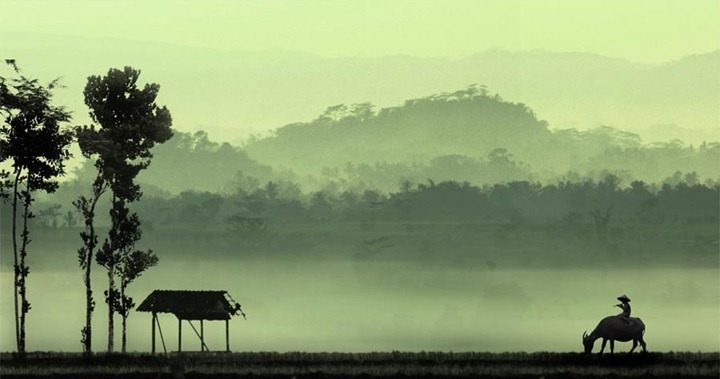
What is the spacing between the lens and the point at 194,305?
61000mm

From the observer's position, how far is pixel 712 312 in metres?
85.4

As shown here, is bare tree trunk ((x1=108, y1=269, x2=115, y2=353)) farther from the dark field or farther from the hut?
the hut

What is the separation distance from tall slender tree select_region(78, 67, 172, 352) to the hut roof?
17.2ft

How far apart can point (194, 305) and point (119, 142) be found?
10.7 m

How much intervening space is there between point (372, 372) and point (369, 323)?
957 inches

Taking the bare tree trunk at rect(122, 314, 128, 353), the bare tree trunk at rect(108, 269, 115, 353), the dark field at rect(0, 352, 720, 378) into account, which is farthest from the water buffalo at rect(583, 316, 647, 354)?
the bare tree trunk at rect(108, 269, 115, 353)

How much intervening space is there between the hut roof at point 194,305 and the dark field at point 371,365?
1.74 meters

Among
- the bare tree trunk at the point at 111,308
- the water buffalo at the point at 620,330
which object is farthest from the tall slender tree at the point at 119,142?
the water buffalo at the point at 620,330

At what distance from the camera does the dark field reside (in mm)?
55156

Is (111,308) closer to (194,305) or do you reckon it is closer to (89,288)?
(89,288)

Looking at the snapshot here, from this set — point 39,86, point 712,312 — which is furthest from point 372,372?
point 712,312

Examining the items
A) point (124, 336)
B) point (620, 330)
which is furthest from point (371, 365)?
point (124, 336)

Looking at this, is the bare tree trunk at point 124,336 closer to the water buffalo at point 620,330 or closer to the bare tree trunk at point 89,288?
the bare tree trunk at point 89,288

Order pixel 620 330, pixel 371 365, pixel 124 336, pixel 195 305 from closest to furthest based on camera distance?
1. pixel 371 365
2. pixel 620 330
3. pixel 195 305
4. pixel 124 336
